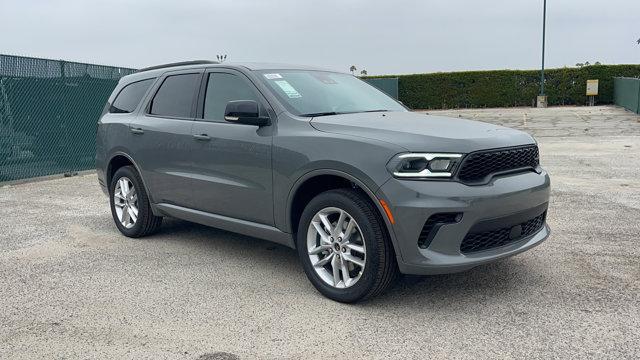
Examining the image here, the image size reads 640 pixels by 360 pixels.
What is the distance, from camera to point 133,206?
5.98 metres

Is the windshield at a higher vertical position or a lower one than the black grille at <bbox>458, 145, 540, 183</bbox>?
higher

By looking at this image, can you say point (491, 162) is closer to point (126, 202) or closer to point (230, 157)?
point (230, 157)

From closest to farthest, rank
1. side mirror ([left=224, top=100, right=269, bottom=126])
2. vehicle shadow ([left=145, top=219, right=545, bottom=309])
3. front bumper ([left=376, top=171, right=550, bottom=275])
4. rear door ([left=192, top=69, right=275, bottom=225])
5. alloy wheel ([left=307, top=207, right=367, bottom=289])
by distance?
front bumper ([left=376, top=171, right=550, bottom=275])
alloy wheel ([left=307, top=207, right=367, bottom=289])
vehicle shadow ([left=145, top=219, right=545, bottom=309])
side mirror ([left=224, top=100, right=269, bottom=126])
rear door ([left=192, top=69, right=275, bottom=225])

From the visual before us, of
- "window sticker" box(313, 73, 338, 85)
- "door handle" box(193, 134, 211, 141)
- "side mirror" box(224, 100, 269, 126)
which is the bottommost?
"door handle" box(193, 134, 211, 141)

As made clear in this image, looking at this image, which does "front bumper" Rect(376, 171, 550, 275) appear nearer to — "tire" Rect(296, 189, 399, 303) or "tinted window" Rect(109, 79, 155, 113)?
"tire" Rect(296, 189, 399, 303)

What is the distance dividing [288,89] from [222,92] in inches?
28.3

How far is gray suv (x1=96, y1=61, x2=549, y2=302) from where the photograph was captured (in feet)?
11.8

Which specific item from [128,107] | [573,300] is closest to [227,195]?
[128,107]

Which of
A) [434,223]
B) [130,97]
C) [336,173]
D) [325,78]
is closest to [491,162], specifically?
[434,223]

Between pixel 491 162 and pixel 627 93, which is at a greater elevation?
pixel 627 93

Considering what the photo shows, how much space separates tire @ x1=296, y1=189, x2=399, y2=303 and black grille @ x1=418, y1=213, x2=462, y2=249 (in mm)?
257

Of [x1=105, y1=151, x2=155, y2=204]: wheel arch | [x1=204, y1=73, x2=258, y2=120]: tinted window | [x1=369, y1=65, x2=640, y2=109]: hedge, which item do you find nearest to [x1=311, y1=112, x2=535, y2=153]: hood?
[x1=204, y1=73, x2=258, y2=120]: tinted window

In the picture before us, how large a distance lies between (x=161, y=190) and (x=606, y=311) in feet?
12.9

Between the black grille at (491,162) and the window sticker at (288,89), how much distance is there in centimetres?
162
